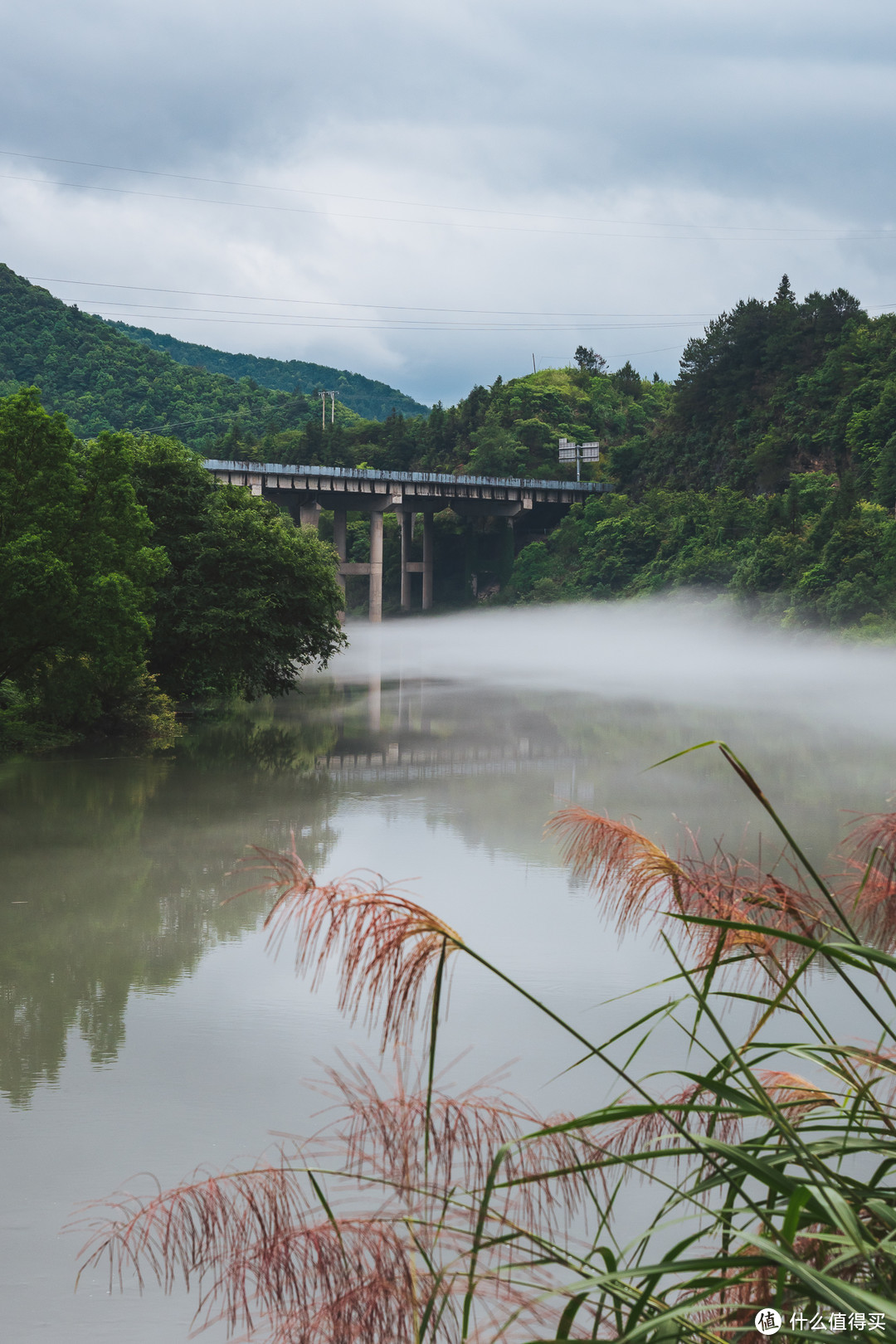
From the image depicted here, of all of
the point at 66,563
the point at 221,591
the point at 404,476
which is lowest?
the point at 221,591

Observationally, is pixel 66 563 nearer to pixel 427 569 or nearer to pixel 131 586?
pixel 131 586

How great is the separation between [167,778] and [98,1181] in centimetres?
1482

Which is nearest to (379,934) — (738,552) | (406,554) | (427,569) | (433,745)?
(433,745)

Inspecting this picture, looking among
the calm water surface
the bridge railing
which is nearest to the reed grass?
the calm water surface

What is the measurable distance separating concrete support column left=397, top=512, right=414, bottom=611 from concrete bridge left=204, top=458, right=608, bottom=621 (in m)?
0.09

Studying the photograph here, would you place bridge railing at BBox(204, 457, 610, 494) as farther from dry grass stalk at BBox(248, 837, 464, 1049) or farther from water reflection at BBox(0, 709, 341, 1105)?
dry grass stalk at BBox(248, 837, 464, 1049)

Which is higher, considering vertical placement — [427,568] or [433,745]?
[427,568]

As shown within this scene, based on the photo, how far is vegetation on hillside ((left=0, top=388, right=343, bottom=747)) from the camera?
898 inches

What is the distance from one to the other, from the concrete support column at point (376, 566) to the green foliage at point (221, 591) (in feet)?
190

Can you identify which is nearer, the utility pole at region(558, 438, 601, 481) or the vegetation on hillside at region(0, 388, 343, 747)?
the vegetation on hillside at region(0, 388, 343, 747)

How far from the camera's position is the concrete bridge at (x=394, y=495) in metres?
82.3

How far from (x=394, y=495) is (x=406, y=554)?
42.3 feet

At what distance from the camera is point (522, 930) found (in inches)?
451

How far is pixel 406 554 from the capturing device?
101 meters
